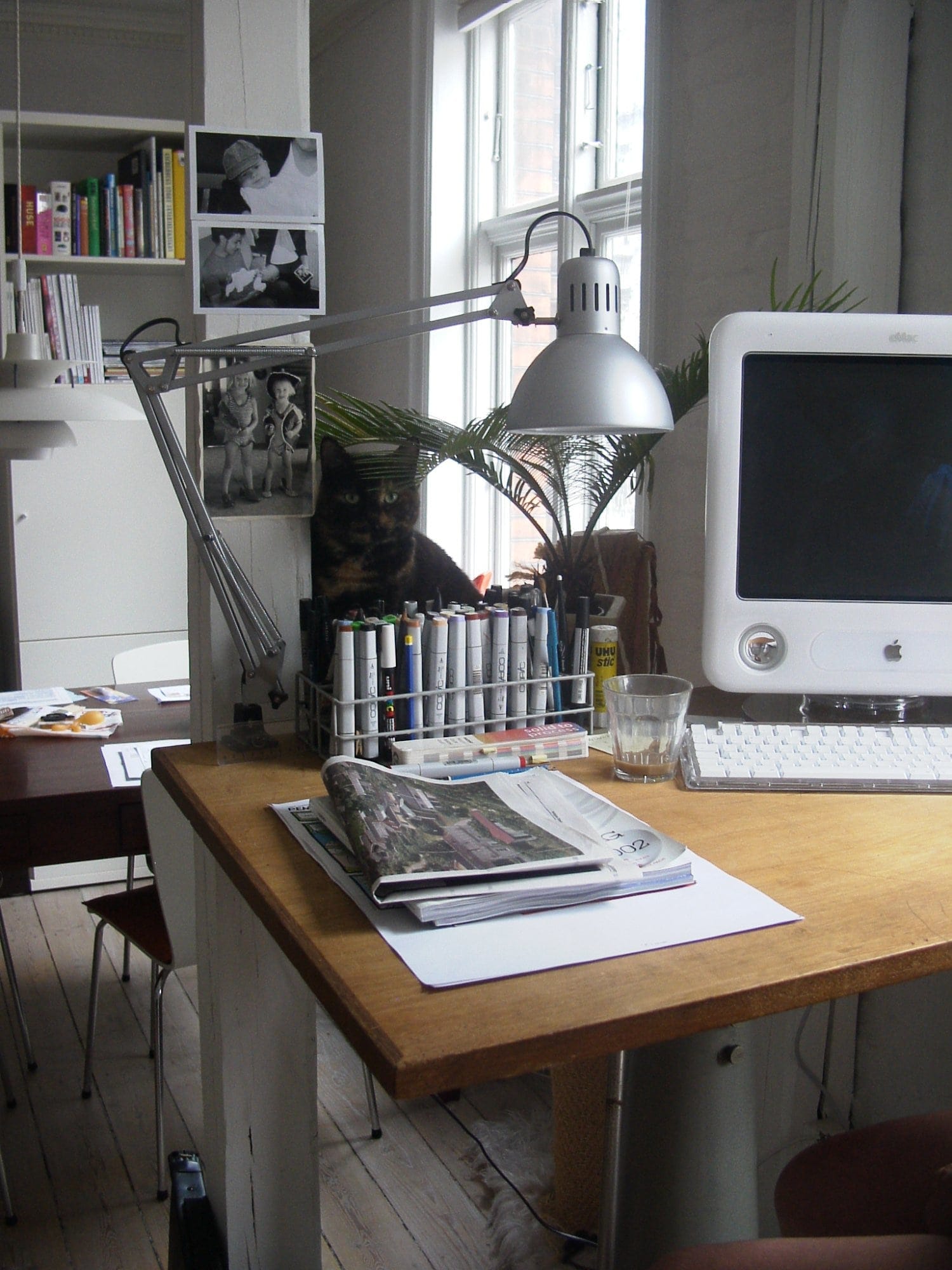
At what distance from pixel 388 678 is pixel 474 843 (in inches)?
15.5

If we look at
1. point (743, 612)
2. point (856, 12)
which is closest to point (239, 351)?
point (743, 612)

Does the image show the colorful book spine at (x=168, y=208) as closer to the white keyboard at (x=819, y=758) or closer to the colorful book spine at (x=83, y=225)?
the colorful book spine at (x=83, y=225)

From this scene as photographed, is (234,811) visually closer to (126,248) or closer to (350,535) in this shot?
(350,535)

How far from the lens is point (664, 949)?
0.85 m

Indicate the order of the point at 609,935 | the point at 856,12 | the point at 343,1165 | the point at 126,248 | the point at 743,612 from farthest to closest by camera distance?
1. the point at 126,248
2. the point at 343,1165
3. the point at 856,12
4. the point at 743,612
5. the point at 609,935

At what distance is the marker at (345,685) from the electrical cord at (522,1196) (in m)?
0.75

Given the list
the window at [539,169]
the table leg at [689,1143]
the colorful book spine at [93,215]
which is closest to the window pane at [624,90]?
the window at [539,169]

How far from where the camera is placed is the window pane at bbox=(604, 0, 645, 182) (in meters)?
2.93

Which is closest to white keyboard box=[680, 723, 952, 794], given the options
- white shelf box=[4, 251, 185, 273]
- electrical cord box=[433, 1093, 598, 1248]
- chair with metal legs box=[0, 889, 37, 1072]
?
electrical cord box=[433, 1093, 598, 1248]

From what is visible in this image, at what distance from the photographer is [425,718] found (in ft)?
4.49

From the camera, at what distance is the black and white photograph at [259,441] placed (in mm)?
1435

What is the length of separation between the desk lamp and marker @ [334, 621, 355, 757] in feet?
0.21

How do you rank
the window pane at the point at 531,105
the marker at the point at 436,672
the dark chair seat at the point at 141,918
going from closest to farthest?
the marker at the point at 436,672 → the dark chair seat at the point at 141,918 → the window pane at the point at 531,105

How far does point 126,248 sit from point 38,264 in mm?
309
